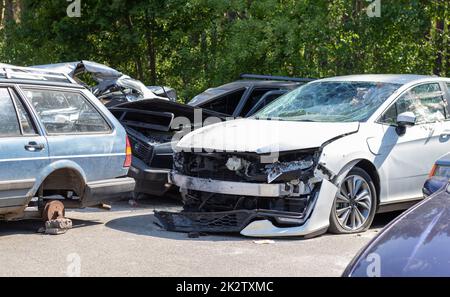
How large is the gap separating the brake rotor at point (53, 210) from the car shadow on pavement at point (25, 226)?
24cm

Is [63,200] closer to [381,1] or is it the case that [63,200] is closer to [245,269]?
[245,269]

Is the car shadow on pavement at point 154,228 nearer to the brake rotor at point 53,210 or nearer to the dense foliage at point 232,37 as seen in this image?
the brake rotor at point 53,210

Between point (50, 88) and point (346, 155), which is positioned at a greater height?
point (50, 88)

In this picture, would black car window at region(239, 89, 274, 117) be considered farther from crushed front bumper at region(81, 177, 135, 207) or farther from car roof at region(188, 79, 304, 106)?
crushed front bumper at region(81, 177, 135, 207)

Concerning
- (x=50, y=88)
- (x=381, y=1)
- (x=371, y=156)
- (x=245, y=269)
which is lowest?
(x=245, y=269)

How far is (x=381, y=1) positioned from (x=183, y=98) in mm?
4841

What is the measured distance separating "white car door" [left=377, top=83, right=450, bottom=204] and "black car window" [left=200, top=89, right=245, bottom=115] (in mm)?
3102

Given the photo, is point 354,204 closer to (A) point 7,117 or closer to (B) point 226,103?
(A) point 7,117

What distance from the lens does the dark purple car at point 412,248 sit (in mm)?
3818

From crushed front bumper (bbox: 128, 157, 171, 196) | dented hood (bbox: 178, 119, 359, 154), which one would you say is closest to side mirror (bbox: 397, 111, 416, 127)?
dented hood (bbox: 178, 119, 359, 154)

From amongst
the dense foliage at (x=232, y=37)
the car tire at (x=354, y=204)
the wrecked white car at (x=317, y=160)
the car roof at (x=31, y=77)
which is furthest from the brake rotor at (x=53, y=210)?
the dense foliage at (x=232, y=37)

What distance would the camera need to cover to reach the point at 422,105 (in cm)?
916

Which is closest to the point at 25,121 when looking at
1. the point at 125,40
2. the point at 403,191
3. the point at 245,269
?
the point at 245,269

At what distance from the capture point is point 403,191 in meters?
8.66
